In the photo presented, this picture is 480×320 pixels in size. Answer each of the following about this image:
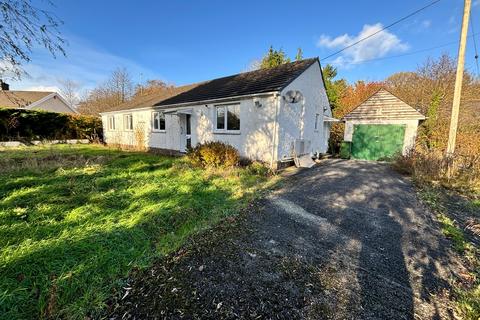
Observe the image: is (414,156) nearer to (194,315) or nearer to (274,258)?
(274,258)

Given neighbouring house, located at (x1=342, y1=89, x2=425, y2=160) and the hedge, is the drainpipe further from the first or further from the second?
the hedge

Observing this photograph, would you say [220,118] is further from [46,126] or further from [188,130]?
[46,126]

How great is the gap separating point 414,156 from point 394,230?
19.5 feet

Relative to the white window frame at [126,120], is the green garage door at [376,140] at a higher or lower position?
lower

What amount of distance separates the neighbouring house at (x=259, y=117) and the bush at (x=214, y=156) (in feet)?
4.90

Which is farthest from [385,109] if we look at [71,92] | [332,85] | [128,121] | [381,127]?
[71,92]

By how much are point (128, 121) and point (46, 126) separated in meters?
7.08

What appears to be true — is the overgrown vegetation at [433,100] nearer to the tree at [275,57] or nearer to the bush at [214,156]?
the tree at [275,57]

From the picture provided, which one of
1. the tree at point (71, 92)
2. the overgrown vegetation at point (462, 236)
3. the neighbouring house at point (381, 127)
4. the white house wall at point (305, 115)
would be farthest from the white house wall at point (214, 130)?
the tree at point (71, 92)

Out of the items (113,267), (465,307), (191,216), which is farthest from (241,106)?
(465,307)

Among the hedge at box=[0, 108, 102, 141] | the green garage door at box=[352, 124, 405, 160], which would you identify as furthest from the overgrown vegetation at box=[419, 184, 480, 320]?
the hedge at box=[0, 108, 102, 141]

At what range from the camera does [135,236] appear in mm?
3473

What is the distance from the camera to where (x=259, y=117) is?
9516 mm

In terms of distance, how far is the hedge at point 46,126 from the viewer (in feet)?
51.0
